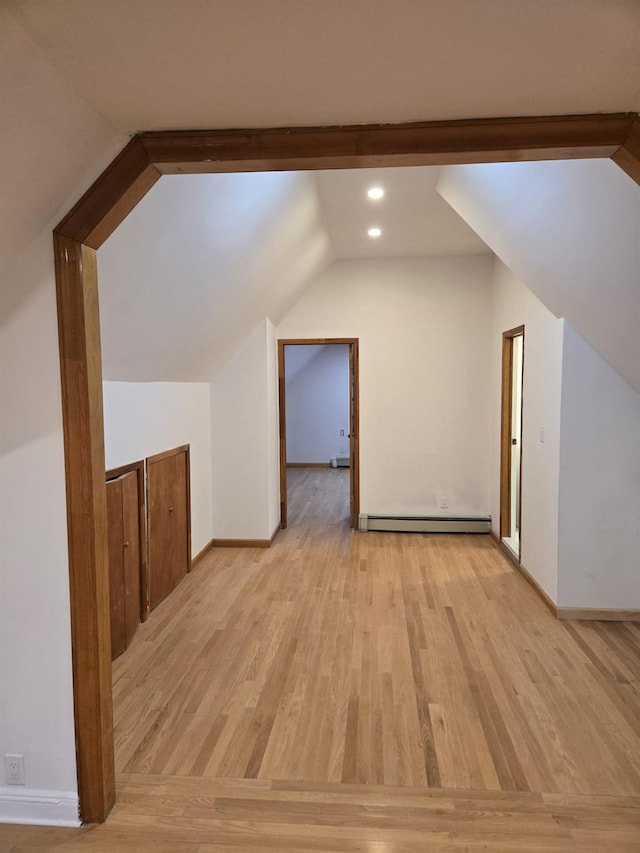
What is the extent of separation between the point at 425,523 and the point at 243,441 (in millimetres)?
2019

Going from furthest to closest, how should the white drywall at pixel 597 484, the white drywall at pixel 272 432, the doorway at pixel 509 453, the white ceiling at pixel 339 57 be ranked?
the white drywall at pixel 272 432 → the doorway at pixel 509 453 → the white drywall at pixel 597 484 → the white ceiling at pixel 339 57

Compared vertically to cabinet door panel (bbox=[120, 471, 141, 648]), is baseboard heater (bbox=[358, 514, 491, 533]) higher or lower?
lower

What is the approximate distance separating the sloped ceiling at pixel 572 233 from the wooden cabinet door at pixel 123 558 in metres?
2.55

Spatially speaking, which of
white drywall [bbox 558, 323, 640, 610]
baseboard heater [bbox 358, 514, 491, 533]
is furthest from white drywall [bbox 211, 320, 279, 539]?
white drywall [bbox 558, 323, 640, 610]

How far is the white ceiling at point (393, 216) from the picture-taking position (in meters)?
3.16

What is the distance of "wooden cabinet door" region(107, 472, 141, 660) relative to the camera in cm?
276

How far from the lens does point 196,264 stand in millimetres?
2562

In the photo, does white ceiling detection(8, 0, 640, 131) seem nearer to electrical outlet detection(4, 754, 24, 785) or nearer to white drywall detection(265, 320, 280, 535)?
electrical outlet detection(4, 754, 24, 785)

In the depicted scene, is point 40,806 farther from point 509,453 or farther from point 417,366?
point 417,366

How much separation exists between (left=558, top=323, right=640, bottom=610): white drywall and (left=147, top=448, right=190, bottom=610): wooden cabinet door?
260 cm

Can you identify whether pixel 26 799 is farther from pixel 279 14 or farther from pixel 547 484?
pixel 547 484

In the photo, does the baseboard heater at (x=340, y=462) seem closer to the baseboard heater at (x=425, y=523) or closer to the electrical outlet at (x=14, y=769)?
the baseboard heater at (x=425, y=523)

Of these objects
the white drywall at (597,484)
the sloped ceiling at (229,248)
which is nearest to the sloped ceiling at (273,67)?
the sloped ceiling at (229,248)

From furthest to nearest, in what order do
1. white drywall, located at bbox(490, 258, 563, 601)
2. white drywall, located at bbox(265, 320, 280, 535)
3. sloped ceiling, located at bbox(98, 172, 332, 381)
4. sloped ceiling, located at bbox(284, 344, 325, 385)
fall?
sloped ceiling, located at bbox(284, 344, 325, 385), white drywall, located at bbox(265, 320, 280, 535), white drywall, located at bbox(490, 258, 563, 601), sloped ceiling, located at bbox(98, 172, 332, 381)
